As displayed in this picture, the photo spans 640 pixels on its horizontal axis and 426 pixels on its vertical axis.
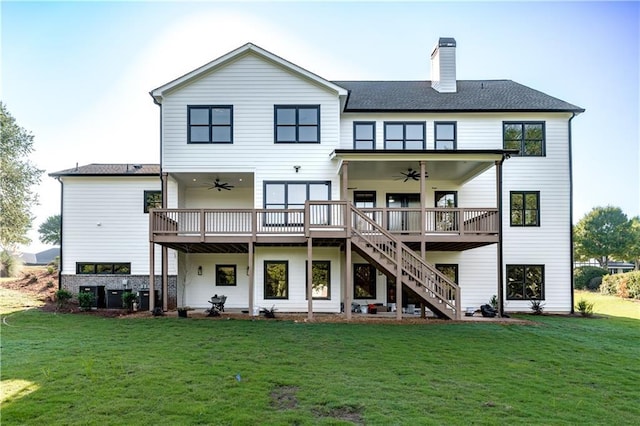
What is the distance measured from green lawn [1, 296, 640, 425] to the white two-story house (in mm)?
4055

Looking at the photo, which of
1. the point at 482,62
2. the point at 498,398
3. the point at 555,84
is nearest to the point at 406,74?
the point at 482,62

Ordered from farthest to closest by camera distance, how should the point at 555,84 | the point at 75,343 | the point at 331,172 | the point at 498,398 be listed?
the point at 555,84 < the point at 331,172 < the point at 75,343 < the point at 498,398

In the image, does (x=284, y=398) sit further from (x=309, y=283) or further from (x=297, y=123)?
(x=297, y=123)

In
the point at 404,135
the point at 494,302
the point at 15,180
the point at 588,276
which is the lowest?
the point at 588,276

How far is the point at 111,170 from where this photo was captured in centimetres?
1839

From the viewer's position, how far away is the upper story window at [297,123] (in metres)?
16.2

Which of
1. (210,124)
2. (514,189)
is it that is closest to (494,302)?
(514,189)

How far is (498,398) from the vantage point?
20.6ft

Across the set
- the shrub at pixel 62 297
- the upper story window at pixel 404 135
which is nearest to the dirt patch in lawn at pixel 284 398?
the upper story window at pixel 404 135

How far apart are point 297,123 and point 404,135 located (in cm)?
493

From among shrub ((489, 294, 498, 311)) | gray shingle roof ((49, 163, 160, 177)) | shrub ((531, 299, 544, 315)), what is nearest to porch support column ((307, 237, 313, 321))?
shrub ((489, 294, 498, 311))

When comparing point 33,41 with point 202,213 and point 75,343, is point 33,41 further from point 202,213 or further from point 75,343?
point 75,343

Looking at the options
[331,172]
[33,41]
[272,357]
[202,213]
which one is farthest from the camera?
[33,41]

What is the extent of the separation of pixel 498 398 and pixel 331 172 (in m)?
11.1
